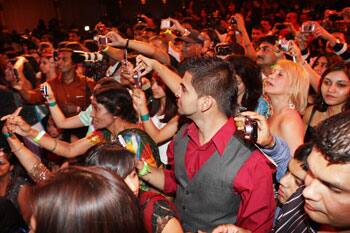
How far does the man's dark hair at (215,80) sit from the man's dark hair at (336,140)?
2.34ft

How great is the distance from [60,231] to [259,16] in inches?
422

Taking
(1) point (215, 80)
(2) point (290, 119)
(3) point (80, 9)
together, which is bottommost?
(3) point (80, 9)

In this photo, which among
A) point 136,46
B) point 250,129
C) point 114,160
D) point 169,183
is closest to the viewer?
point 114,160

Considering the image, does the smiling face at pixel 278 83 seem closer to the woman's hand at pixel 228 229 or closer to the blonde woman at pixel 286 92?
the blonde woman at pixel 286 92

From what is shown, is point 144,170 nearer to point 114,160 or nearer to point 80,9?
point 114,160

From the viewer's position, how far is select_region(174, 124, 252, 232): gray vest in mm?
1685

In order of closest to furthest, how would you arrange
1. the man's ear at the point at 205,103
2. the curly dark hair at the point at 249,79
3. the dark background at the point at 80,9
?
1. the man's ear at the point at 205,103
2. the curly dark hair at the point at 249,79
3. the dark background at the point at 80,9

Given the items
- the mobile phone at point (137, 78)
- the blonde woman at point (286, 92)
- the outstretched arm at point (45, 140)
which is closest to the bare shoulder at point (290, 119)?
the blonde woman at point (286, 92)

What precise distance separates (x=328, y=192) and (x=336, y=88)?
5.72 ft

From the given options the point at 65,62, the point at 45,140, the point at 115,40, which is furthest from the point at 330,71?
the point at 65,62

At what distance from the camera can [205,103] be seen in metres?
1.85

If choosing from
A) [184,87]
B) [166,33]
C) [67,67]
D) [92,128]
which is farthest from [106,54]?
[184,87]

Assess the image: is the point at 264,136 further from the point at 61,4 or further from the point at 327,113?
the point at 61,4

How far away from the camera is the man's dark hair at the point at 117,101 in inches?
95.3
